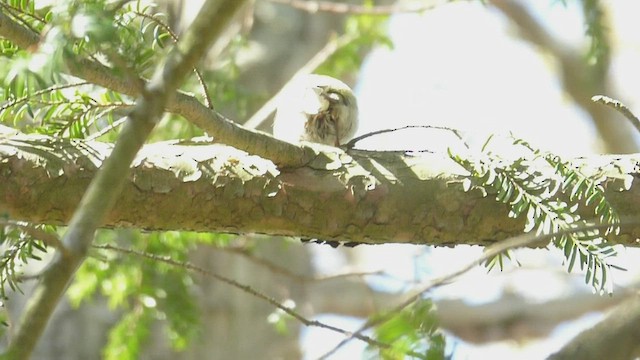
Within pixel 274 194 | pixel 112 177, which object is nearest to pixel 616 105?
pixel 274 194

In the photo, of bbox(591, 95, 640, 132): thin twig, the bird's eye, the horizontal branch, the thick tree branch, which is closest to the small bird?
the bird's eye

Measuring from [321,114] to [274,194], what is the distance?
1.11 ft

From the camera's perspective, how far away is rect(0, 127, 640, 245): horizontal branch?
1.24 m

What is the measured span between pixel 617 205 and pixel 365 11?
146cm

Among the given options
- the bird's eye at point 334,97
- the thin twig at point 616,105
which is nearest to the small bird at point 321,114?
the bird's eye at point 334,97

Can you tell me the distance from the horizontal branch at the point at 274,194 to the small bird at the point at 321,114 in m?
0.23

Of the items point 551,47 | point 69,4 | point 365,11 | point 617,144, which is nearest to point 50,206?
point 69,4

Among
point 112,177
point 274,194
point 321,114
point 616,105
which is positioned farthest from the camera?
point 321,114

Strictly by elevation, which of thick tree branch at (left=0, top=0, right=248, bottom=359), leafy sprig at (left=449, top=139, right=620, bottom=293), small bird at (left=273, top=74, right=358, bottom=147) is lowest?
thick tree branch at (left=0, top=0, right=248, bottom=359)

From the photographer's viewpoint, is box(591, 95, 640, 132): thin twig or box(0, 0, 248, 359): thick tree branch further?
box(591, 95, 640, 132): thin twig

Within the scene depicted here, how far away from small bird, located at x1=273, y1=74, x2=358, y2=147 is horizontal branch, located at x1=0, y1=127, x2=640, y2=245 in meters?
0.23

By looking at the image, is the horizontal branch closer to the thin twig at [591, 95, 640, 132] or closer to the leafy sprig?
the leafy sprig

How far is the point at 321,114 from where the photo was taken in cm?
161

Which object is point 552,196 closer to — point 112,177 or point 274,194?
point 274,194
